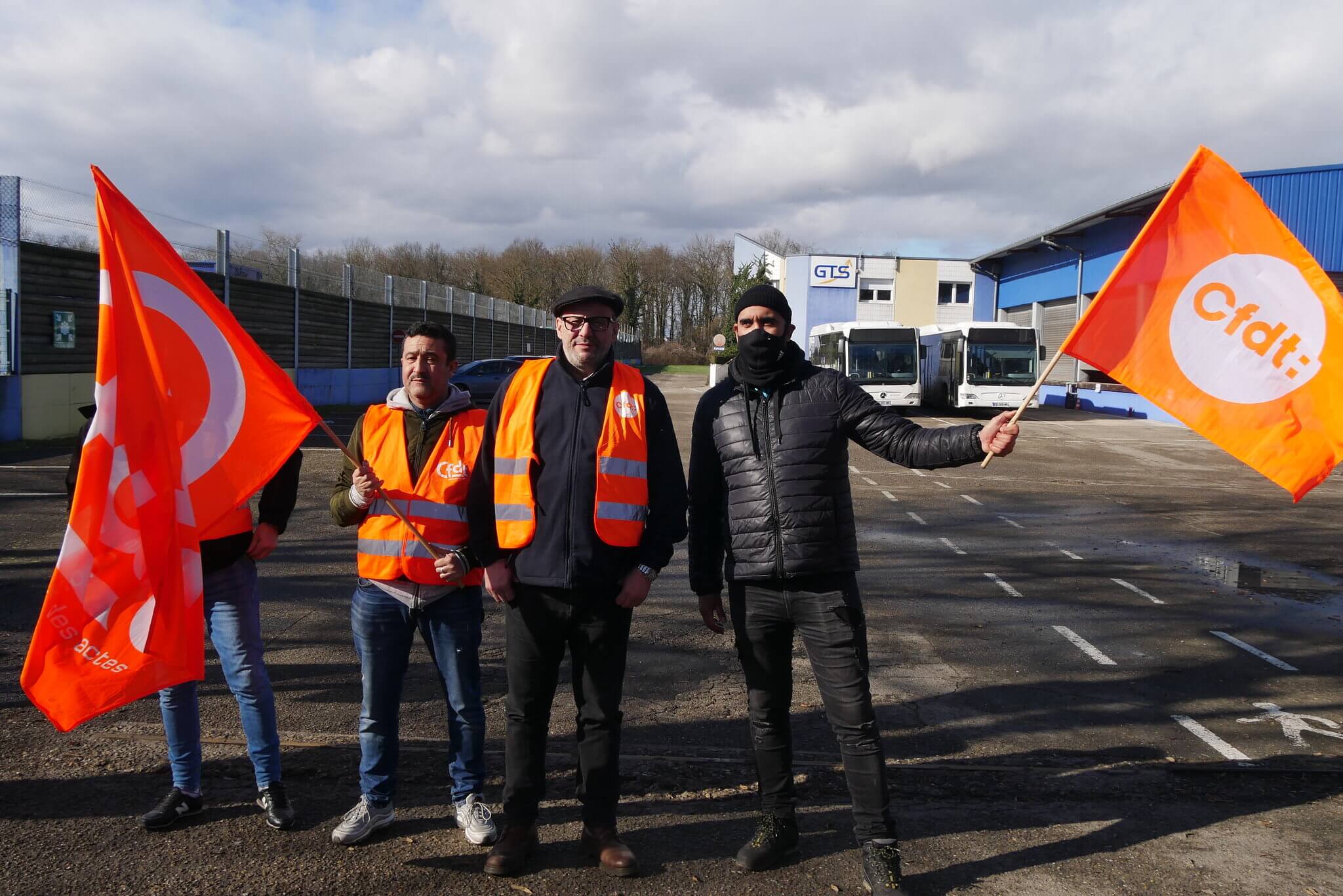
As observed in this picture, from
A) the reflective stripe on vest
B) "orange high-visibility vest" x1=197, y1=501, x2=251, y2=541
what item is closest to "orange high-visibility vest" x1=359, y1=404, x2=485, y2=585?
the reflective stripe on vest

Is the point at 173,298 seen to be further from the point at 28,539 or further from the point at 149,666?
the point at 28,539

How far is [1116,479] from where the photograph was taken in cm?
1598

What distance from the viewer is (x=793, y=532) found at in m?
3.55

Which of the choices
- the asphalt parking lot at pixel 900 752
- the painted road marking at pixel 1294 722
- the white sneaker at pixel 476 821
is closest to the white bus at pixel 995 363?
the asphalt parking lot at pixel 900 752

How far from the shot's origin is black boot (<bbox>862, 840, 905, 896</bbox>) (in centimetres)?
332

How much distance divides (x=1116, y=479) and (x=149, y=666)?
50.7 feet

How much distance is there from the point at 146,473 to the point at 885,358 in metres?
29.4

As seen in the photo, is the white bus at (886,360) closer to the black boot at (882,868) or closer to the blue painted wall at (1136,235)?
the blue painted wall at (1136,235)

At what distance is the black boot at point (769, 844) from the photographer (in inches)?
139

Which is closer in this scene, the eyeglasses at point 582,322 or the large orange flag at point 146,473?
the large orange flag at point 146,473

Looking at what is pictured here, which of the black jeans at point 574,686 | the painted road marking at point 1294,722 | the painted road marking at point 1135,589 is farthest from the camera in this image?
the painted road marking at point 1135,589

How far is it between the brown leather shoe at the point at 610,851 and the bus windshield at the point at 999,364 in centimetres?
2846

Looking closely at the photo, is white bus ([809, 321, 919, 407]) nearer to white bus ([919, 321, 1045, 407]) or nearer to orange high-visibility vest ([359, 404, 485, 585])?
white bus ([919, 321, 1045, 407])

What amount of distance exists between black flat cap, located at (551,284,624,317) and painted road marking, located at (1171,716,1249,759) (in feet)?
11.7
